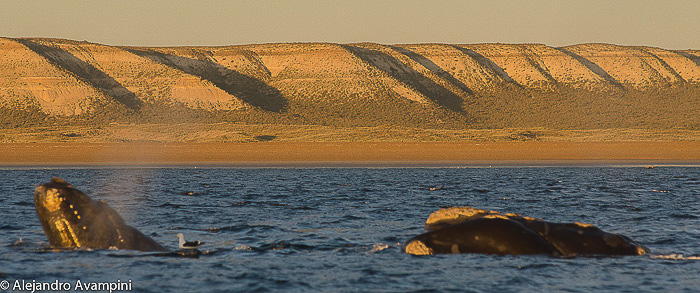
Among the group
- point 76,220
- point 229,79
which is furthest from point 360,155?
point 229,79

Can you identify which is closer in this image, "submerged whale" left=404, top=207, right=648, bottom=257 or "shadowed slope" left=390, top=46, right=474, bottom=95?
"submerged whale" left=404, top=207, right=648, bottom=257

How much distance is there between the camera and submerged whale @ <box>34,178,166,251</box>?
13.9 meters

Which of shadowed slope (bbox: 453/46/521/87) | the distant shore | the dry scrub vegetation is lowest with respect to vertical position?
the distant shore

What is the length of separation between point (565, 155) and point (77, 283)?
58648 millimetres

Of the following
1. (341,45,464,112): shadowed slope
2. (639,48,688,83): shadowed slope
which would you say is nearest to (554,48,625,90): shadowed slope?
(639,48,688,83): shadowed slope

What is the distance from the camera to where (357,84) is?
16300cm

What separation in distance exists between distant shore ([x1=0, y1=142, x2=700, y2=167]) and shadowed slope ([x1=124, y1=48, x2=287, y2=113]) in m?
75.4

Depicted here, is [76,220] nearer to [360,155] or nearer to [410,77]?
[360,155]

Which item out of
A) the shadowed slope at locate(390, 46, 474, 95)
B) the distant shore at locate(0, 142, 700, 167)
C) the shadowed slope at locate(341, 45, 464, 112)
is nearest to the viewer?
the distant shore at locate(0, 142, 700, 167)

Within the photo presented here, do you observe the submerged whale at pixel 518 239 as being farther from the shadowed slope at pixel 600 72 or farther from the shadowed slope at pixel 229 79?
the shadowed slope at pixel 600 72

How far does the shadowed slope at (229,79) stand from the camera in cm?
15812

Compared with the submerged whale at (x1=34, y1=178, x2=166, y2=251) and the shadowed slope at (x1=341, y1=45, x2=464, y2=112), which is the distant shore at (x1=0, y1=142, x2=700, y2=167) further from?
the shadowed slope at (x1=341, y1=45, x2=464, y2=112)

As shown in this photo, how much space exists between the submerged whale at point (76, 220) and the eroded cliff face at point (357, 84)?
121m

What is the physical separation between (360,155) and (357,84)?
311 feet
